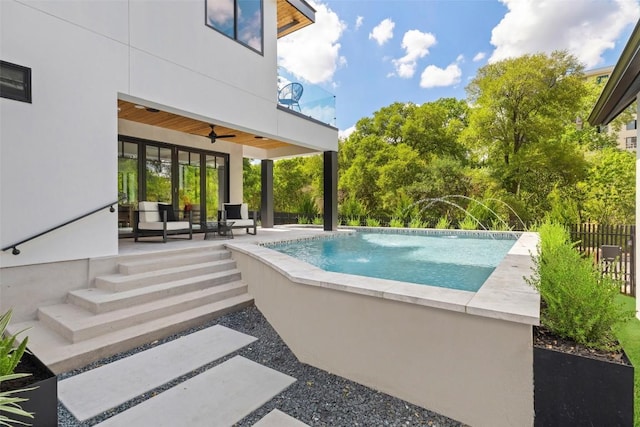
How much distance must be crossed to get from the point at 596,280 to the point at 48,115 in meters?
6.42

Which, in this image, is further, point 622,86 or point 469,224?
point 469,224

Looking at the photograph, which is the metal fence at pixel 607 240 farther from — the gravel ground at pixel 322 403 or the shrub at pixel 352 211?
the shrub at pixel 352 211

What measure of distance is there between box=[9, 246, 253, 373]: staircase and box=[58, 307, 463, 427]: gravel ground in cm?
23

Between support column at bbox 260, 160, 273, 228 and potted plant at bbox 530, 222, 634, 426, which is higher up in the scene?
support column at bbox 260, 160, 273, 228

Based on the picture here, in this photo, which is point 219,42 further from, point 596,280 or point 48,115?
point 596,280

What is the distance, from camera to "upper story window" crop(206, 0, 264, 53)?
23.5 ft

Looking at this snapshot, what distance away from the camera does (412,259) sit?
23.5 feet

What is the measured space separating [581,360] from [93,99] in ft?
21.1

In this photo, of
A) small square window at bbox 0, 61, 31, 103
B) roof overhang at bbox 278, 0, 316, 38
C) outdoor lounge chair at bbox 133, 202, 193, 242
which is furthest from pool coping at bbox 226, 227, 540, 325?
roof overhang at bbox 278, 0, 316, 38


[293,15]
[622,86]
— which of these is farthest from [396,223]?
[622,86]

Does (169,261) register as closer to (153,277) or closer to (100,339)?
(153,277)

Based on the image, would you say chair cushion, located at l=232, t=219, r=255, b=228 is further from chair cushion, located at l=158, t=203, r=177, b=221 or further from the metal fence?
the metal fence

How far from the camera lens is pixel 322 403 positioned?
2.79 m

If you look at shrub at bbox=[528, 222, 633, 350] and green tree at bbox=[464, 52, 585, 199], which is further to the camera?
green tree at bbox=[464, 52, 585, 199]
